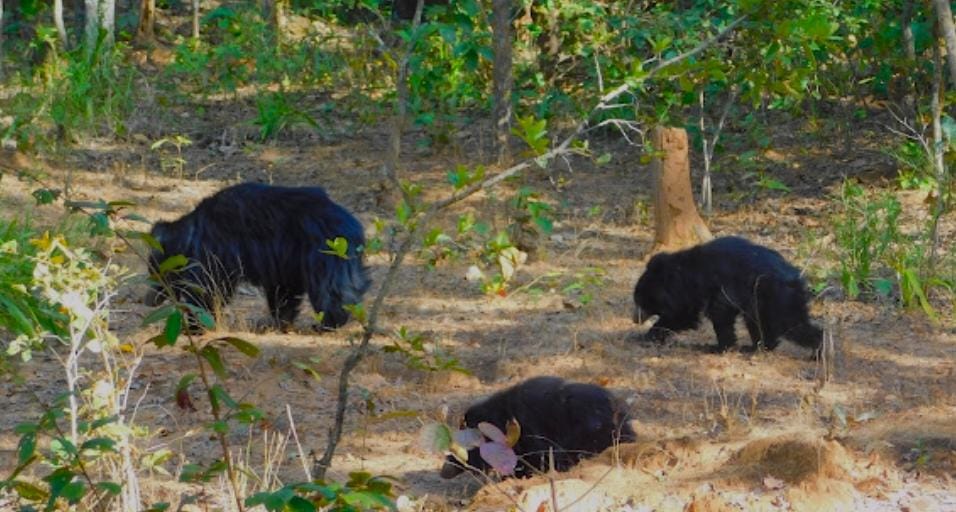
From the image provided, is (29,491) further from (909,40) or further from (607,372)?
(909,40)

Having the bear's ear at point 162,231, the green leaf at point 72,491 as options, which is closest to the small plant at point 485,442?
the green leaf at point 72,491

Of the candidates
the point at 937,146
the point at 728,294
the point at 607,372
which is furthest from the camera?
the point at 937,146

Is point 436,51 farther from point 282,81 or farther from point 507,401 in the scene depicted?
point 507,401

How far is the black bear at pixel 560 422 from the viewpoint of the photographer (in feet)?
20.1

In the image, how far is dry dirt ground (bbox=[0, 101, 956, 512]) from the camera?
18.6 ft

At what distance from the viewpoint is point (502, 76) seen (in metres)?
12.1

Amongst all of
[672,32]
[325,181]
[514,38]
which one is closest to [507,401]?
[672,32]

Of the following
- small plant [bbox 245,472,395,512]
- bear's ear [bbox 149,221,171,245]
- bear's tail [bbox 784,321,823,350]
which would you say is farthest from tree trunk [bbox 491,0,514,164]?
small plant [bbox 245,472,395,512]

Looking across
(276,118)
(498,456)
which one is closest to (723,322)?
(498,456)

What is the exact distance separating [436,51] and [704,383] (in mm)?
6596

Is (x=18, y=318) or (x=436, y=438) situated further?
(x=18, y=318)

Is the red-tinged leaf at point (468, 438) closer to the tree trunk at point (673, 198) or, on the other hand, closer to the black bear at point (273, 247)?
the black bear at point (273, 247)

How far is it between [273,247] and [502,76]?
13.3 feet

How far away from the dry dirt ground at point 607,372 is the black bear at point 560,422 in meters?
0.17
